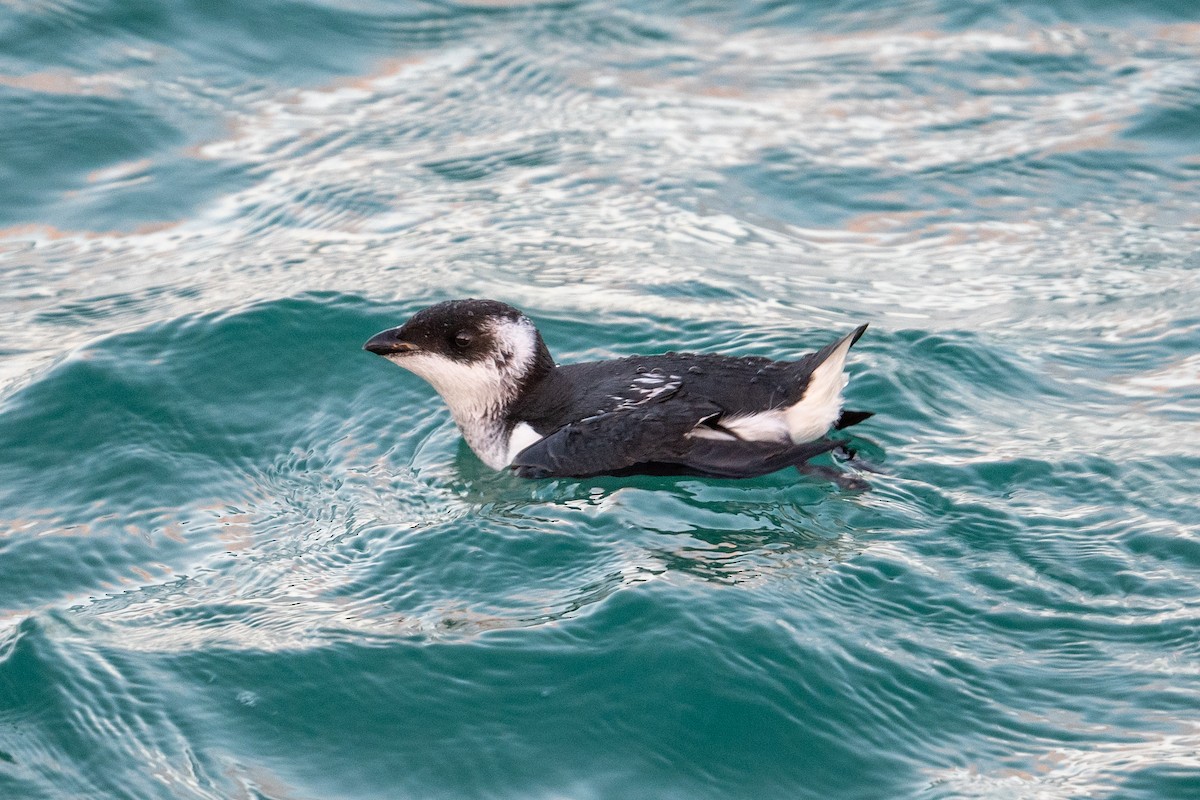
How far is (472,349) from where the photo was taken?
6258mm

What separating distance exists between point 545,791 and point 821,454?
232 centimetres

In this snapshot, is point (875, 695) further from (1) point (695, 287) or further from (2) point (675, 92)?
(2) point (675, 92)

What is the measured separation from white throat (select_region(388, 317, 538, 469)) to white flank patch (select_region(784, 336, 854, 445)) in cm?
129

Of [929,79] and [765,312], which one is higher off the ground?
[929,79]

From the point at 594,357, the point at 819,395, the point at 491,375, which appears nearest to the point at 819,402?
the point at 819,395

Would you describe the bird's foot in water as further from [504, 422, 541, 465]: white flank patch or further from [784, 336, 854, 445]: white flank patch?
[504, 422, 541, 465]: white flank patch

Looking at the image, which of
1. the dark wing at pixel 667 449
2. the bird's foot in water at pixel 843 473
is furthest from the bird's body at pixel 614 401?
the bird's foot in water at pixel 843 473

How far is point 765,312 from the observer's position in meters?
7.72

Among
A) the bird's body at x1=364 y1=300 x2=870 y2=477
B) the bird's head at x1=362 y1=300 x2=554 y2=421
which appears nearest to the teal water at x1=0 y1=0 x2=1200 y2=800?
the bird's body at x1=364 y1=300 x2=870 y2=477

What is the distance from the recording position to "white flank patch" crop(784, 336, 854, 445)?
577 cm

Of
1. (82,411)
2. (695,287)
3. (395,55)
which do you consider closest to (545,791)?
(82,411)

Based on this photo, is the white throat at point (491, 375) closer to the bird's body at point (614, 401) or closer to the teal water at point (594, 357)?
the bird's body at point (614, 401)

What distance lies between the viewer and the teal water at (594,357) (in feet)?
14.8

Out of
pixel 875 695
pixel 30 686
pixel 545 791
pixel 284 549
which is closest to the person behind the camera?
pixel 545 791
